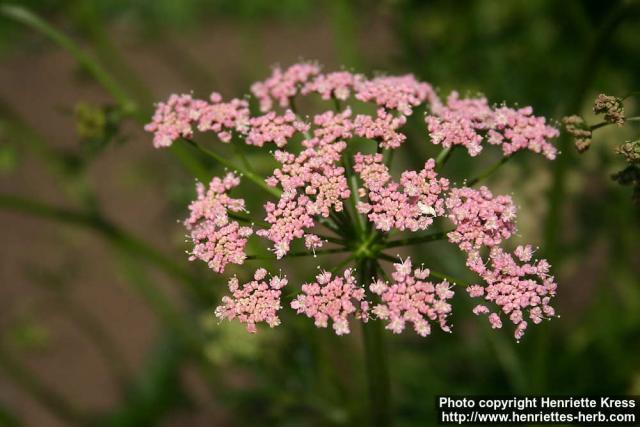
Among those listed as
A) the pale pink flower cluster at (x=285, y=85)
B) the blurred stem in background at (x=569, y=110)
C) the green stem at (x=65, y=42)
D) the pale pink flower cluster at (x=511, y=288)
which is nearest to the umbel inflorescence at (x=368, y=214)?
the pale pink flower cluster at (x=511, y=288)

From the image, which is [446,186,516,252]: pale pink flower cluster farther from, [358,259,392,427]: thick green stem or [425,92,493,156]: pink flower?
[358,259,392,427]: thick green stem

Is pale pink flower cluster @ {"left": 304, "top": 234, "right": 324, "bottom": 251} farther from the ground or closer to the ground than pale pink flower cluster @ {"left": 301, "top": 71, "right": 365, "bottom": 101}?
closer to the ground

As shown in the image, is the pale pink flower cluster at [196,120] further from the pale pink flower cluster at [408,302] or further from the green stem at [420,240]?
the pale pink flower cluster at [408,302]

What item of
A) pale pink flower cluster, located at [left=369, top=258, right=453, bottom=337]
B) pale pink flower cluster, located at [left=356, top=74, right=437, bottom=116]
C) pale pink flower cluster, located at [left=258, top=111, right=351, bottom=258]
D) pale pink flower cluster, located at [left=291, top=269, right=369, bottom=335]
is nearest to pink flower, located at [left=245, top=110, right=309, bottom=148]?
pale pink flower cluster, located at [left=258, top=111, right=351, bottom=258]

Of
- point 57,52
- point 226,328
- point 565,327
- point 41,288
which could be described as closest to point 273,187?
point 226,328

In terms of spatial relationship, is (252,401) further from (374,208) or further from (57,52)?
(57,52)

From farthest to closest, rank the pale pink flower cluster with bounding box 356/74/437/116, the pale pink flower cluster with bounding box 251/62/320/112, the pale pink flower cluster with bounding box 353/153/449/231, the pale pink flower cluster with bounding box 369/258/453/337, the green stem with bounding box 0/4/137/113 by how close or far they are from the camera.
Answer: the green stem with bounding box 0/4/137/113 → the pale pink flower cluster with bounding box 251/62/320/112 → the pale pink flower cluster with bounding box 356/74/437/116 → the pale pink flower cluster with bounding box 353/153/449/231 → the pale pink flower cluster with bounding box 369/258/453/337
